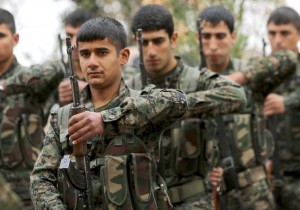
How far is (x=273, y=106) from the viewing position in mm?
8859

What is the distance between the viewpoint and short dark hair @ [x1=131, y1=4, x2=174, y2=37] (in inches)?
276

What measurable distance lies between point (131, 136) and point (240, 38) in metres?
9.89

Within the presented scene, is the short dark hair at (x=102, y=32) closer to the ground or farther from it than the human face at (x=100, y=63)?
farther from it

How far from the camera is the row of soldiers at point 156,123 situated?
495 centimetres

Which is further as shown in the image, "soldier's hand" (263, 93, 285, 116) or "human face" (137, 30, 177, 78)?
"soldier's hand" (263, 93, 285, 116)

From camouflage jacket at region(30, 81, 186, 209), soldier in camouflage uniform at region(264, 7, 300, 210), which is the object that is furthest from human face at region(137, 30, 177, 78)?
soldier in camouflage uniform at region(264, 7, 300, 210)

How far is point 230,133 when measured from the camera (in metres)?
8.30

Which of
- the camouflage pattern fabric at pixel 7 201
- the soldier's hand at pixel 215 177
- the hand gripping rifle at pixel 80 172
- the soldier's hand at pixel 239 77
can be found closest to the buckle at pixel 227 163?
the soldier's hand at pixel 215 177

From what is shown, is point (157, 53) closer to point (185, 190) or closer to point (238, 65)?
point (185, 190)

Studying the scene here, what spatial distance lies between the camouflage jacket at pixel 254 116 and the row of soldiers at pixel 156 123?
0.5 inches

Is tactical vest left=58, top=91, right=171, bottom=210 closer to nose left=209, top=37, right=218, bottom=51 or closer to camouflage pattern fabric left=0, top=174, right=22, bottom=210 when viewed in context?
camouflage pattern fabric left=0, top=174, right=22, bottom=210

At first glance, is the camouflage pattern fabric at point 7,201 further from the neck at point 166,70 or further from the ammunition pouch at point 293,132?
the ammunition pouch at point 293,132

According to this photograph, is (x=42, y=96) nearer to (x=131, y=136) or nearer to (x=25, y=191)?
(x=25, y=191)

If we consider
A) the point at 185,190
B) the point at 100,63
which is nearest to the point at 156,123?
the point at 100,63
